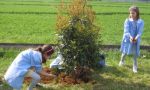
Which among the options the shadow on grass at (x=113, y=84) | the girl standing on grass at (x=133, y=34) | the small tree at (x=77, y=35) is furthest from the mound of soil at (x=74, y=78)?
the girl standing on grass at (x=133, y=34)

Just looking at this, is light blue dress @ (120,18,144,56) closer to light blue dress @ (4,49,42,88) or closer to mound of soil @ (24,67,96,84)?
mound of soil @ (24,67,96,84)

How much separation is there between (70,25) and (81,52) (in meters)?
0.68

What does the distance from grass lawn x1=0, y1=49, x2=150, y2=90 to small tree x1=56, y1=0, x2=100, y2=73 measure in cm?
59

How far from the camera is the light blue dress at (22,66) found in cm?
849

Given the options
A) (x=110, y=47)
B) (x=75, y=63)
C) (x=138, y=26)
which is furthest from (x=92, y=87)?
(x=110, y=47)

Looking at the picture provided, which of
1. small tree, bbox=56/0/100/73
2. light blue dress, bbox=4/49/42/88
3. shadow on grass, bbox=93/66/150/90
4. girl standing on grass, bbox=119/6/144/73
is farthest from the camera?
girl standing on grass, bbox=119/6/144/73

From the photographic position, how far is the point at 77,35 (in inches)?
407

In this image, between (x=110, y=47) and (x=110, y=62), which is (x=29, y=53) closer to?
(x=110, y=62)

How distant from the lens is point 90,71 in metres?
10.9

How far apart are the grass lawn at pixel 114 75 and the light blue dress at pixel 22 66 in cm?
130

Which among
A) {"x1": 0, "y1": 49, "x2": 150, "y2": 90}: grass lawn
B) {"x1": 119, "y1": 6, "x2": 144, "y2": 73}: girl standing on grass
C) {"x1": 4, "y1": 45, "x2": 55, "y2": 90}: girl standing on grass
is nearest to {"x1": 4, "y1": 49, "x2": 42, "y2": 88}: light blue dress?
{"x1": 4, "y1": 45, "x2": 55, "y2": 90}: girl standing on grass

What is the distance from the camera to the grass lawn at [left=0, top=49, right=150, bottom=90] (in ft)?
32.7

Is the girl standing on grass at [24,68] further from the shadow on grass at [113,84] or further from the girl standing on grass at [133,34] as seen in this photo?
the girl standing on grass at [133,34]

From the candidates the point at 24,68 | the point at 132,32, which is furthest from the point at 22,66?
the point at 132,32
